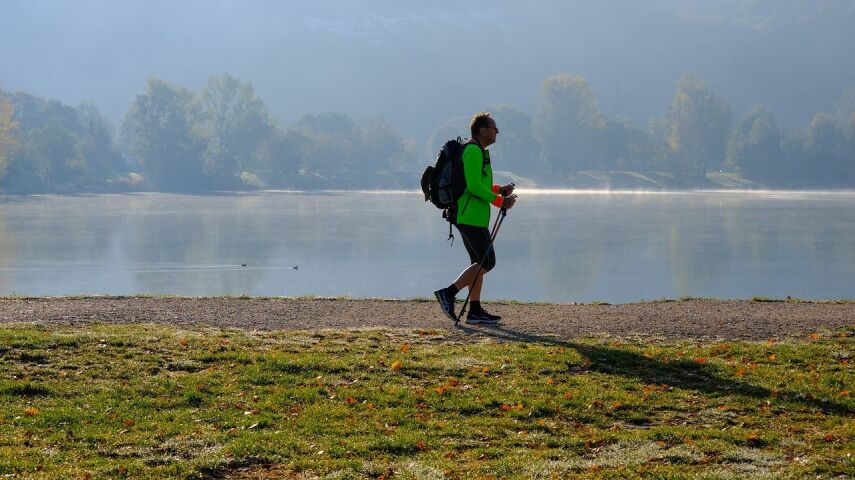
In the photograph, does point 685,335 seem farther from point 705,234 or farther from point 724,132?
point 724,132

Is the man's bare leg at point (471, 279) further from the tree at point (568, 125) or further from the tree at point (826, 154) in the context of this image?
the tree at point (826, 154)

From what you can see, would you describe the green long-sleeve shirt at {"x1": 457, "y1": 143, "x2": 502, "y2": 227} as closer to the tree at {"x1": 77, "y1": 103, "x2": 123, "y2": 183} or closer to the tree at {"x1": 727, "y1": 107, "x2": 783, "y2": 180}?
the tree at {"x1": 77, "y1": 103, "x2": 123, "y2": 183}

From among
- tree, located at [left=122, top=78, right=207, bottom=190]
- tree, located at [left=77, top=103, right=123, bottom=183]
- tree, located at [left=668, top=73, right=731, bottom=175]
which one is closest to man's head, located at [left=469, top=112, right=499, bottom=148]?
tree, located at [left=77, top=103, right=123, bottom=183]

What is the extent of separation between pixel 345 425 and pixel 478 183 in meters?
5.23

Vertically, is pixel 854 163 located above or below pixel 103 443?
above

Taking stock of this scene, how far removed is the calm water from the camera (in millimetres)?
29938

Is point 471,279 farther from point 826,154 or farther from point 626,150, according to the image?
point 826,154

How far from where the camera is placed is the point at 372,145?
176 metres

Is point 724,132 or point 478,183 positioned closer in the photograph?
point 478,183

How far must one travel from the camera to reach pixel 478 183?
13.2 metres

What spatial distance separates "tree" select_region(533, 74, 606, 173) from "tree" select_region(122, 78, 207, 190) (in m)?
57.0

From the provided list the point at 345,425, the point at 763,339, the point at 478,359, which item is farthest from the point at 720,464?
the point at 763,339

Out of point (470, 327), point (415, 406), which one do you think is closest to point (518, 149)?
point (470, 327)

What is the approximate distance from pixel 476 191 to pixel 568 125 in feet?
538
